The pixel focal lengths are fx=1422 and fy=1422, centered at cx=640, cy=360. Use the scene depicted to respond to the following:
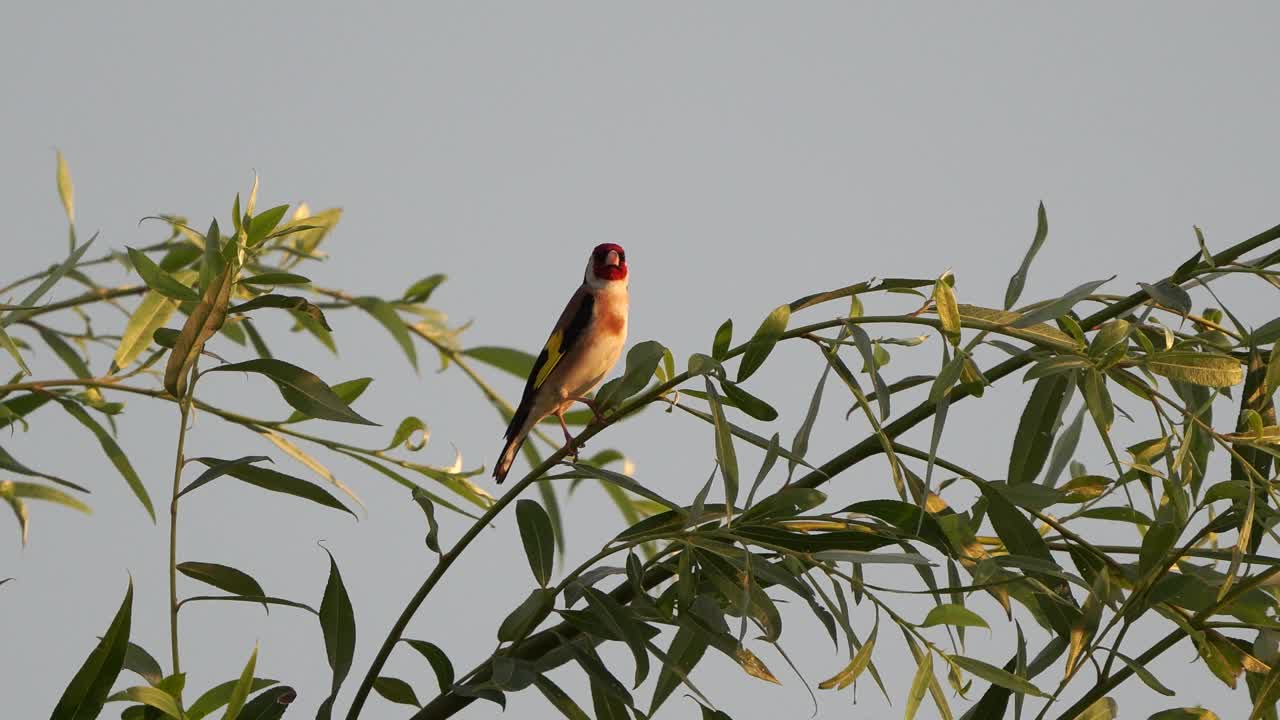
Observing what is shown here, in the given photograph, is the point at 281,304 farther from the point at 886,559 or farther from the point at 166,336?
the point at 886,559

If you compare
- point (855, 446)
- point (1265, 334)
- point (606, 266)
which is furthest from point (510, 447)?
point (1265, 334)

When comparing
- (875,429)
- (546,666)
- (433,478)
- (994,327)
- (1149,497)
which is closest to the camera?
(875,429)

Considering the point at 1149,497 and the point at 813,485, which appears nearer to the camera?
the point at 813,485

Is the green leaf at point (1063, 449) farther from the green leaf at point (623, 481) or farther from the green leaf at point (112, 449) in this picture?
the green leaf at point (112, 449)

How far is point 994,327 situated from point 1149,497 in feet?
1.52

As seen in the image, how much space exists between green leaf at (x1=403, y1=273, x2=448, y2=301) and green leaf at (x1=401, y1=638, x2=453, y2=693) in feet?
3.14

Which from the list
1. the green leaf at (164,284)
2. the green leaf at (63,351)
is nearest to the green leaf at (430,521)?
the green leaf at (164,284)

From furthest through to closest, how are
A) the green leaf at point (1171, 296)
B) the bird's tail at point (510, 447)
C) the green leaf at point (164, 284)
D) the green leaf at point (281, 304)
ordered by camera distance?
the bird's tail at point (510, 447), the green leaf at point (164, 284), the green leaf at point (281, 304), the green leaf at point (1171, 296)

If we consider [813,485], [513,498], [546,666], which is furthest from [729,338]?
[546,666]

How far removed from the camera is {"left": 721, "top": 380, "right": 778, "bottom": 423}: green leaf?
1.55 metres

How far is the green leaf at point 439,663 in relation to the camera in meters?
1.62

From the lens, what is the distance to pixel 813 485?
4.93 ft

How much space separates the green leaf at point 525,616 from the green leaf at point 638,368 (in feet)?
0.76

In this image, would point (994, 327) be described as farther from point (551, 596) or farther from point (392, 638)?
point (392, 638)
